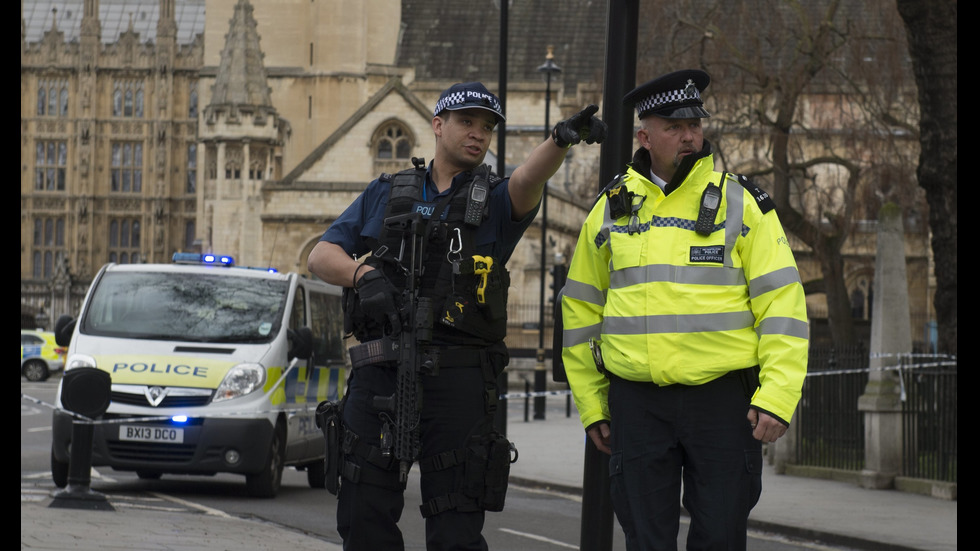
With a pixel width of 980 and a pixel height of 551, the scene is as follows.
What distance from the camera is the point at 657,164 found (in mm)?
5055

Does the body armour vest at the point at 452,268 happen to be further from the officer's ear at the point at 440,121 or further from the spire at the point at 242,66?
the spire at the point at 242,66

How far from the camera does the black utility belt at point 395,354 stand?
4.90 meters

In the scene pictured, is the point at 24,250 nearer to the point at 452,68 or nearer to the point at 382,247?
the point at 452,68

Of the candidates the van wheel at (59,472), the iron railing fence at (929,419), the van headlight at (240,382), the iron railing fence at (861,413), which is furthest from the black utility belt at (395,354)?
the iron railing fence at (929,419)

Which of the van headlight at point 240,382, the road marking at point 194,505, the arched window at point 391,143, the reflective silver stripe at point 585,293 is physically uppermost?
the arched window at point 391,143

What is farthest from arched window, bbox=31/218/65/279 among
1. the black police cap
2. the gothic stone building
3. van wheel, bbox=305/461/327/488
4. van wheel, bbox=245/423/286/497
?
the black police cap

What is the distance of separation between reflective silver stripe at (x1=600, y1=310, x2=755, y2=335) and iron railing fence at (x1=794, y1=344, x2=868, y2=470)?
10.7 meters

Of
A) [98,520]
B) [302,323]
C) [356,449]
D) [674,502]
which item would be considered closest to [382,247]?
[356,449]

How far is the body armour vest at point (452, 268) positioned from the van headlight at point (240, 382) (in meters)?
6.87

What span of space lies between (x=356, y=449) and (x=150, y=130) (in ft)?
287

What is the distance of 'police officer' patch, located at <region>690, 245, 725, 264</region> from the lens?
15.9 feet

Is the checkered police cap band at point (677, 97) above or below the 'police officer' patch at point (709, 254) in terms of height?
above

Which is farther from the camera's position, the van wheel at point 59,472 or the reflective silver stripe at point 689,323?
the van wheel at point 59,472

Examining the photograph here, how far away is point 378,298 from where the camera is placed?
4.84m
